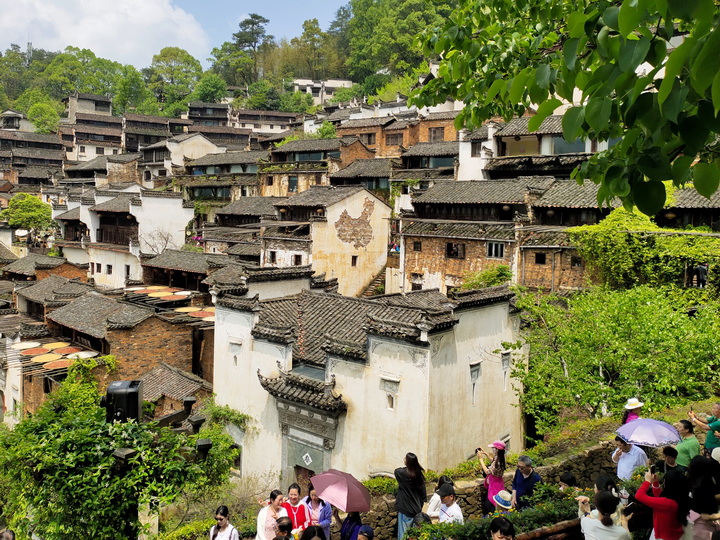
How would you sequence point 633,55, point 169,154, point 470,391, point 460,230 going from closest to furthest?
1. point 633,55
2. point 470,391
3. point 460,230
4. point 169,154

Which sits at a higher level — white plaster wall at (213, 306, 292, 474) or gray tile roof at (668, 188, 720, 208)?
gray tile roof at (668, 188, 720, 208)

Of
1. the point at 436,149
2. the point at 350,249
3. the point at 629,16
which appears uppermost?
the point at 436,149

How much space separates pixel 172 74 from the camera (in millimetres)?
100500

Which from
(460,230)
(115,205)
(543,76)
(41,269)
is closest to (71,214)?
(115,205)

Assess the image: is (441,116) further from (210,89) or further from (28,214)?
(210,89)

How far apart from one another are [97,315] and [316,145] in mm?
27825

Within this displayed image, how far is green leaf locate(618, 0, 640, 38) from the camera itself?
2.65m

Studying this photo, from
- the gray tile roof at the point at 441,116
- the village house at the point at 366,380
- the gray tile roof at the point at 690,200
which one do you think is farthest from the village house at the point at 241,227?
the gray tile roof at the point at 690,200

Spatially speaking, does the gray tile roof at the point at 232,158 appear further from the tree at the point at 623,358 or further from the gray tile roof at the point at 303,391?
the tree at the point at 623,358

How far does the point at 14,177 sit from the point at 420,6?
189ft

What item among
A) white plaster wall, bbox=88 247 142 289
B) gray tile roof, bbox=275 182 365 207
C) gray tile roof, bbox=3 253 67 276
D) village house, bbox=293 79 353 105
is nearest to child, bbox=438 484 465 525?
gray tile roof, bbox=275 182 365 207

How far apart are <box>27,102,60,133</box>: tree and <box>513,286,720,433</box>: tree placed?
279 ft

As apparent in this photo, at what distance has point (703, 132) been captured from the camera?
295cm

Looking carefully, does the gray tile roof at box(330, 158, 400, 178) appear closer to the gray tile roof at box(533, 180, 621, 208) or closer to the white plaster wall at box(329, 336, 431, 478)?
the gray tile roof at box(533, 180, 621, 208)
